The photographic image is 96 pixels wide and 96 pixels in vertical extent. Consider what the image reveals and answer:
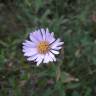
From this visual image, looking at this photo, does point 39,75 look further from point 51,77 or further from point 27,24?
point 27,24

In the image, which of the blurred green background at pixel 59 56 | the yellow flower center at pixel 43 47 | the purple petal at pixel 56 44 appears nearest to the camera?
the purple petal at pixel 56 44

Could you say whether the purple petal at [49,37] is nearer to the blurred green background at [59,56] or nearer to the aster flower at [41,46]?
the aster flower at [41,46]

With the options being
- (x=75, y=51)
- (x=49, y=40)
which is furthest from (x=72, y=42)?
(x=49, y=40)

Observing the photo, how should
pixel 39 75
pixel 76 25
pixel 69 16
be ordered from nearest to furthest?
pixel 39 75
pixel 76 25
pixel 69 16

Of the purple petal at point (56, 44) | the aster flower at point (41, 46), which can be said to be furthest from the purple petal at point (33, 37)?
the purple petal at point (56, 44)

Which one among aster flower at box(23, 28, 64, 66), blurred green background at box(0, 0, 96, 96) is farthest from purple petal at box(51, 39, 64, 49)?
blurred green background at box(0, 0, 96, 96)

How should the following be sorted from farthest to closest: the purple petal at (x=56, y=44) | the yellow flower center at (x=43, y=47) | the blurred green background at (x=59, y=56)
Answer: the blurred green background at (x=59, y=56) < the yellow flower center at (x=43, y=47) < the purple petal at (x=56, y=44)
